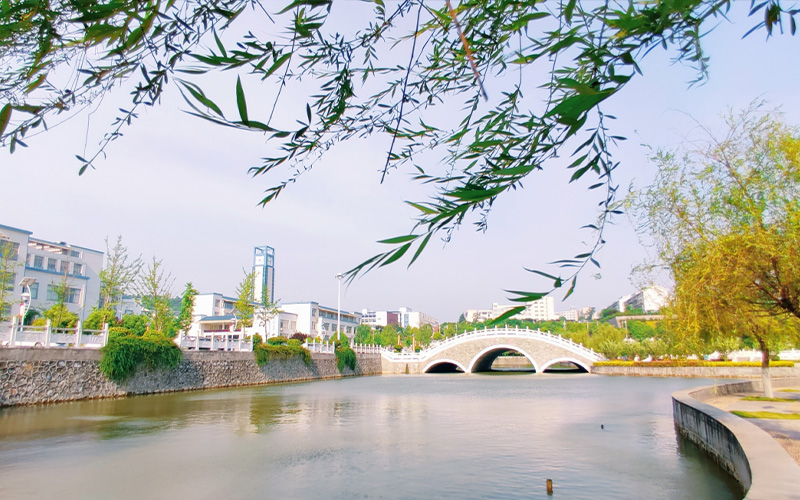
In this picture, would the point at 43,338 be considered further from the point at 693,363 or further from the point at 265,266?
the point at 265,266

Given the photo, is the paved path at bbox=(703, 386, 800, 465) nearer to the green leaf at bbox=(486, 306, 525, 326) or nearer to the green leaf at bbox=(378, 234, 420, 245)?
the green leaf at bbox=(486, 306, 525, 326)

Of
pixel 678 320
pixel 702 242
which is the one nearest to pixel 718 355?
pixel 678 320

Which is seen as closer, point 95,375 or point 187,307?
point 95,375

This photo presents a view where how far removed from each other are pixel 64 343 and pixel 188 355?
539cm

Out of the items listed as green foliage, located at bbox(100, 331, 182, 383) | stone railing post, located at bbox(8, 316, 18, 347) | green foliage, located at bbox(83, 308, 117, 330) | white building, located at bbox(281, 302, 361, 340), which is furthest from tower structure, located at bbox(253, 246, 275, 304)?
stone railing post, located at bbox(8, 316, 18, 347)

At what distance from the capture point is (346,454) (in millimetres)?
8312

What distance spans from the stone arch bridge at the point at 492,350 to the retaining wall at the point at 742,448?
27151 mm

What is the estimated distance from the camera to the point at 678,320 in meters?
9.52

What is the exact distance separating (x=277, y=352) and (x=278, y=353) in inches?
5.3

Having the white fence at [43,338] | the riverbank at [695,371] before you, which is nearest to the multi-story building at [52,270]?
the white fence at [43,338]

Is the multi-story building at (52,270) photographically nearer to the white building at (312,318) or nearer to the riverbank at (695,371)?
the white building at (312,318)

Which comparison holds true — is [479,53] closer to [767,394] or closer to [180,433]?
[180,433]

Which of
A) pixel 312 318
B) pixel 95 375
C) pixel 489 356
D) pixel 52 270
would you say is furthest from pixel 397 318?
pixel 95 375

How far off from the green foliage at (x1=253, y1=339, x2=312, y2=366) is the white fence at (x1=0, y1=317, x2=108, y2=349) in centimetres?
933
